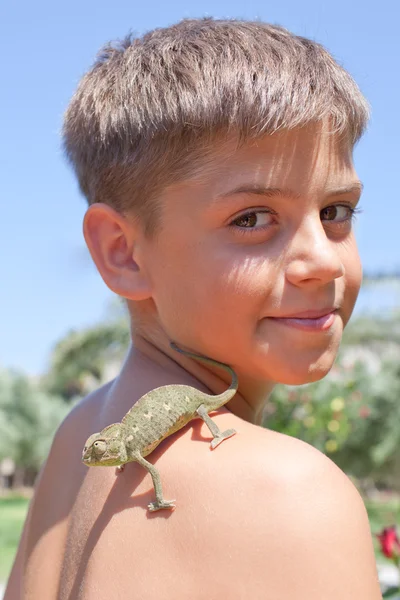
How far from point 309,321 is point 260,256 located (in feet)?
0.57

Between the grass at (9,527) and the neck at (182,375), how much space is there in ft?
20.0

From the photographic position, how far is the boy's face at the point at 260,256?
1.54 metres

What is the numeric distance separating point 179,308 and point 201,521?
0.46 meters

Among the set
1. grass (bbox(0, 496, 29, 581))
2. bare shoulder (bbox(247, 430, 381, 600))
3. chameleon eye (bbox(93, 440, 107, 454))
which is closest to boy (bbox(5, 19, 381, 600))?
bare shoulder (bbox(247, 430, 381, 600))

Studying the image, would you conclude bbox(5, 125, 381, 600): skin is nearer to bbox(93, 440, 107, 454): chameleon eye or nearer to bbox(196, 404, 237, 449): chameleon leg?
bbox(196, 404, 237, 449): chameleon leg

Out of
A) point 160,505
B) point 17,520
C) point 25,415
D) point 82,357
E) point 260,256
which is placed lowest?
point 17,520

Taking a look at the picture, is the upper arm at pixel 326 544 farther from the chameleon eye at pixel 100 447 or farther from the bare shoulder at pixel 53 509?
the bare shoulder at pixel 53 509

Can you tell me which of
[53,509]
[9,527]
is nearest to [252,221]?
[53,509]

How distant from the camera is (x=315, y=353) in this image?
161cm

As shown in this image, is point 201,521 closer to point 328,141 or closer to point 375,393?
point 328,141

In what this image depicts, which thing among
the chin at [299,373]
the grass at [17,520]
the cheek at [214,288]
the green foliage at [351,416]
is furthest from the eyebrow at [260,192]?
the grass at [17,520]

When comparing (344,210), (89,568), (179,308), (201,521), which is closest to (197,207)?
(179,308)

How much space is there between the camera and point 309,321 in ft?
5.23

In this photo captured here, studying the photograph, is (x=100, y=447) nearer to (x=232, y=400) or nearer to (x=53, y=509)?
(x=232, y=400)
